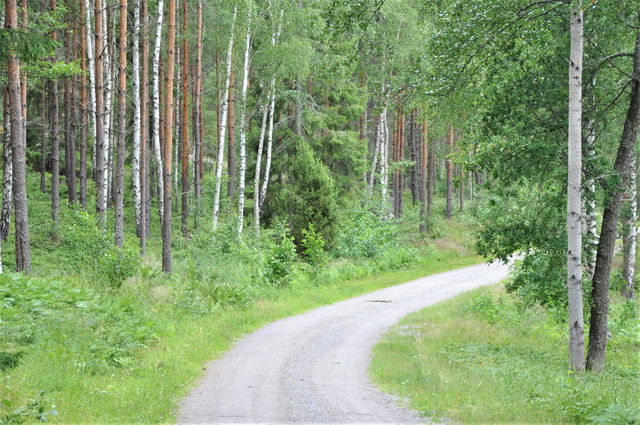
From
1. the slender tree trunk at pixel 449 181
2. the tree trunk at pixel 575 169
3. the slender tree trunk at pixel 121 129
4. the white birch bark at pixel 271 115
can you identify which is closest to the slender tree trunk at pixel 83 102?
the slender tree trunk at pixel 121 129

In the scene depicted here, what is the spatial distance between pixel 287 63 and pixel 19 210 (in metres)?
13.4

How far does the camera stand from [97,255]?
15766mm

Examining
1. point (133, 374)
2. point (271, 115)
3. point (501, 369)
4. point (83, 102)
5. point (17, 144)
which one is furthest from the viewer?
point (271, 115)

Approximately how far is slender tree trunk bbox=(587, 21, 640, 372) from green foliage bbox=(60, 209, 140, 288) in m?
10.5

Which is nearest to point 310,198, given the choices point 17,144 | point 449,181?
point 17,144

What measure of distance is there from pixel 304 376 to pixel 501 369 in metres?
3.48

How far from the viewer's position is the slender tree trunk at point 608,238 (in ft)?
33.9

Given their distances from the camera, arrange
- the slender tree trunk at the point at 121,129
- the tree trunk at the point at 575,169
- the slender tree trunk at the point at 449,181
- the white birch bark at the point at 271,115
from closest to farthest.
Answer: the tree trunk at the point at 575,169 → the slender tree trunk at the point at 121,129 → the white birch bark at the point at 271,115 → the slender tree trunk at the point at 449,181

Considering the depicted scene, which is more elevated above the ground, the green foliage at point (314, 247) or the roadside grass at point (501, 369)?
the green foliage at point (314, 247)

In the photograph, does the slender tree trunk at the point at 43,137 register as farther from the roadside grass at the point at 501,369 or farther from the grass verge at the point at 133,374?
the roadside grass at the point at 501,369

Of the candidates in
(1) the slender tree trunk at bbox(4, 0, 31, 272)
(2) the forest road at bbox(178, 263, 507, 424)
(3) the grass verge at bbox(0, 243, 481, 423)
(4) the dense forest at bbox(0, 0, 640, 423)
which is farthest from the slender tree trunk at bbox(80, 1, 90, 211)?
(2) the forest road at bbox(178, 263, 507, 424)

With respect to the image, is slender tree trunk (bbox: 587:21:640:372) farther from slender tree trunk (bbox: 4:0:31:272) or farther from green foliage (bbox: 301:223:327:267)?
green foliage (bbox: 301:223:327:267)

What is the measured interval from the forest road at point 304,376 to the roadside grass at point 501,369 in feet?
1.59

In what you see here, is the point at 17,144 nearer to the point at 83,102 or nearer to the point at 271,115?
the point at 83,102
